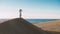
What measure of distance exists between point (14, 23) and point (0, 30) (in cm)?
98

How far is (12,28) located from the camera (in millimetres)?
8258

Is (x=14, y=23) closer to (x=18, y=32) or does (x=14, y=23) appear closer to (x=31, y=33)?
(x=18, y=32)

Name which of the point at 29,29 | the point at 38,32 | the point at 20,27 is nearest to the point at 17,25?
the point at 20,27

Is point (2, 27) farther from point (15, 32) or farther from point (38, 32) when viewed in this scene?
point (38, 32)

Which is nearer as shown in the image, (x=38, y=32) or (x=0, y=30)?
(x=0, y=30)

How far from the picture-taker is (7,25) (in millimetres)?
8328

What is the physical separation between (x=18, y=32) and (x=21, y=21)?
32.7 inches

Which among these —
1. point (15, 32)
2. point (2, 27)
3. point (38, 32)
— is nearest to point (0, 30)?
point (2, 27)

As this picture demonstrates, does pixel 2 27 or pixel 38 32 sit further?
pixel 38 32

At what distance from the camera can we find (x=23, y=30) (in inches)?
332

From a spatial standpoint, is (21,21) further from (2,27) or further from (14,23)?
(2,27)

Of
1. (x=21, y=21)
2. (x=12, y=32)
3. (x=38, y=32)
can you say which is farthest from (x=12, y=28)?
(x=38, y=32)

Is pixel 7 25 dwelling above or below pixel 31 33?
above

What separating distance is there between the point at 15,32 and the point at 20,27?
0.49 metres
